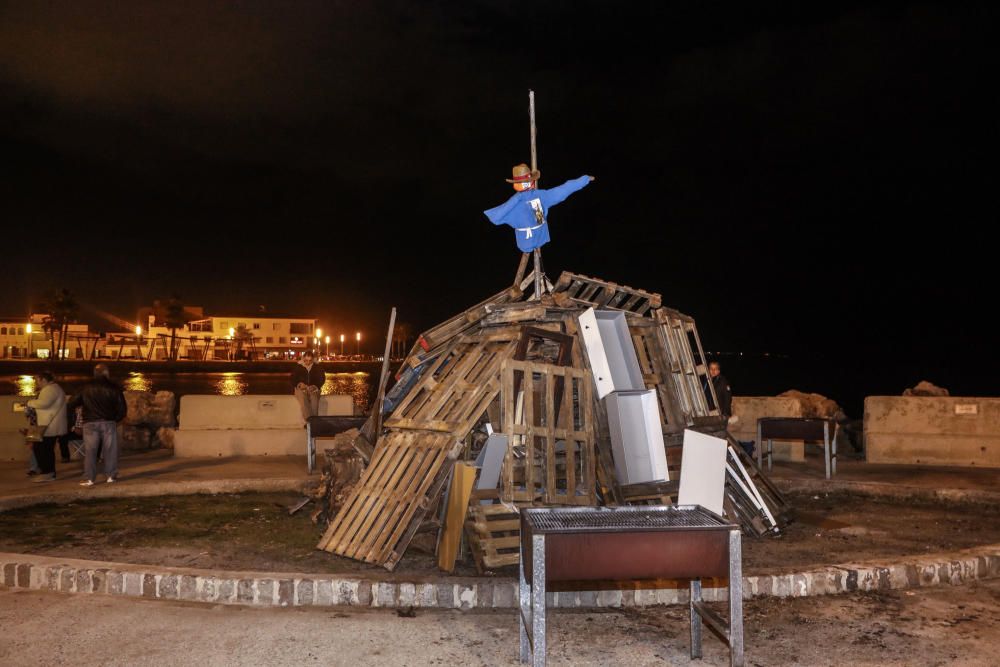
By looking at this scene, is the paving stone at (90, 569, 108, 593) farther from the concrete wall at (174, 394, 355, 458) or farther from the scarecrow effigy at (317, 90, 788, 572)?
the concrete wall at (174, 394, 355, 458)

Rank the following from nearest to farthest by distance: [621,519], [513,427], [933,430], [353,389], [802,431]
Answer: [621,519], [513,427], [802,431], [933,430], [353,389]

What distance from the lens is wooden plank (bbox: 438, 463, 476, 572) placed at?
7.46 meters

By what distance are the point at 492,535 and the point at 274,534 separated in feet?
9.11

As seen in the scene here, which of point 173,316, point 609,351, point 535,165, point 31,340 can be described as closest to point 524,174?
point 535,165

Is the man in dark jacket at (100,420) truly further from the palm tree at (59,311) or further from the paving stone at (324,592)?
the palm tree at (59,311)

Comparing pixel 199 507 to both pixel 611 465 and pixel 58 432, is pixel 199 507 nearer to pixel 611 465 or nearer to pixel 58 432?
pixel 58 432

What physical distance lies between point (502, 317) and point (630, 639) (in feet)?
16.3

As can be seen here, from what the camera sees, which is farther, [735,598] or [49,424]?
[49,424]

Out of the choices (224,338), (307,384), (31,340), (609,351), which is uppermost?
(224,338)

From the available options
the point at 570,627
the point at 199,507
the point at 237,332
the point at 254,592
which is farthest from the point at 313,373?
the point at 237,332

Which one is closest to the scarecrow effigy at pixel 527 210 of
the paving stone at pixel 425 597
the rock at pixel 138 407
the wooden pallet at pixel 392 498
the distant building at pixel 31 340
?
the wooden pallet at pixel 392 498

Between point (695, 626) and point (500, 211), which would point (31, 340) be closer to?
point (500, 211)

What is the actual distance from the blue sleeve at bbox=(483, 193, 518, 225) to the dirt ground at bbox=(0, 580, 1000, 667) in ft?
16.8

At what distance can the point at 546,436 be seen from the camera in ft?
27.8
